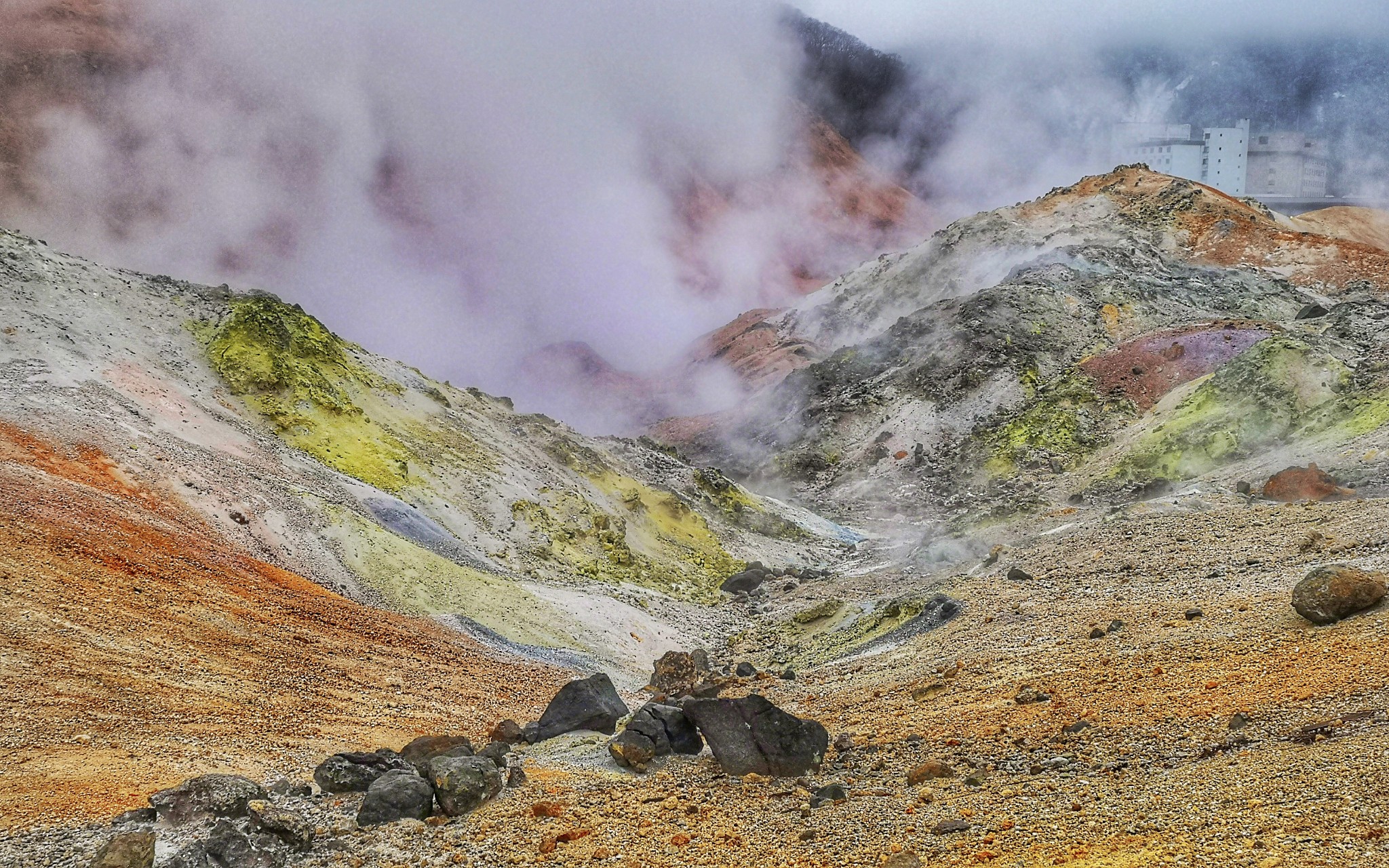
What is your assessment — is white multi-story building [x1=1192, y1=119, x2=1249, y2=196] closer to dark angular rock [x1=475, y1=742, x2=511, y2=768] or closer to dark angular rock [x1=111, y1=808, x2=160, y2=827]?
dark angular rock [x1=475, y1=742, x2=511, y2=768]

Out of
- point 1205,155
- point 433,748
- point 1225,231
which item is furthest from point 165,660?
point 1205,155

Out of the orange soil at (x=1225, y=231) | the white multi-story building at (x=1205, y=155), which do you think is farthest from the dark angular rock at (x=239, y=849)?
the white multi-story building at (x=1205, y=155)

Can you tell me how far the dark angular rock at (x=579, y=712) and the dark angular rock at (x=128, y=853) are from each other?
5508 mm

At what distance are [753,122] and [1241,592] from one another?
89.0 metres

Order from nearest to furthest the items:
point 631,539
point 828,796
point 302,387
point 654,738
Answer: point 828,796 < point 654,738 < point 302,387 < point 631,539

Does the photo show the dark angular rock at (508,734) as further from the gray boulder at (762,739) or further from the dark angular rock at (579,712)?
the gray boulder at (762,739)

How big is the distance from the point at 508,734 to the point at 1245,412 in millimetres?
22893

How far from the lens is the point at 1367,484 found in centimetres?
1875

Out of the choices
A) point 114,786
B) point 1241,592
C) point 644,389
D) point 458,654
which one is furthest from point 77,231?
point 1241,592

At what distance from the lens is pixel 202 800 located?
324 inches

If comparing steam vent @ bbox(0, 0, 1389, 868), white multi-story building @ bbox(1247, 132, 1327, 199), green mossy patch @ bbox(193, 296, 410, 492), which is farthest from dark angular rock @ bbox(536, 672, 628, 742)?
white multi-story building @ bbox(1247, 132, 1327, 199)

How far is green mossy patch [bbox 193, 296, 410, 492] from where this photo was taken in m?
25.1

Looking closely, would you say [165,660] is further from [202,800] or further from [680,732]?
[680,732]

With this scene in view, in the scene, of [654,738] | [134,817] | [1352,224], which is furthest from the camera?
[1352,224]
